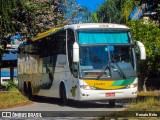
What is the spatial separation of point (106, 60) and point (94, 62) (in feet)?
1.60

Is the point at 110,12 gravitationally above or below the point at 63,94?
above

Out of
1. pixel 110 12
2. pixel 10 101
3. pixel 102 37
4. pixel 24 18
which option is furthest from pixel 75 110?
pixel 110 12

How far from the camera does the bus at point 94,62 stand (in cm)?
1611

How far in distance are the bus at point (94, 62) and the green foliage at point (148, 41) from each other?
1143 centimetres

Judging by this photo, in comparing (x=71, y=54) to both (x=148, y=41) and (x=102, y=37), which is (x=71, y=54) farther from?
(x=148, y=41)

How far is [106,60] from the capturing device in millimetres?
16328

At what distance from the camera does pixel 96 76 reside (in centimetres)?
1605

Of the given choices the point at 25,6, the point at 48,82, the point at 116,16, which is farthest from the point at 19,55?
the point at 116,16

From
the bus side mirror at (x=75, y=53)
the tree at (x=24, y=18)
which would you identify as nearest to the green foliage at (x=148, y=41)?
the tree at (x=24, y=18)

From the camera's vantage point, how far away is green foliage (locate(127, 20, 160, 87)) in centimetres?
2889

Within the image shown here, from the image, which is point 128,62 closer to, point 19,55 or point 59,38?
point 59,38

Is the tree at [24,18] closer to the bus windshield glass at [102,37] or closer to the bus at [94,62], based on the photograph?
the bus at [94,62]

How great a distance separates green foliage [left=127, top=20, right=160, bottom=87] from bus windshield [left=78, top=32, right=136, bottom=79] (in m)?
12.2

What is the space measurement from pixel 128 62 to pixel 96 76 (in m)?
1.51
